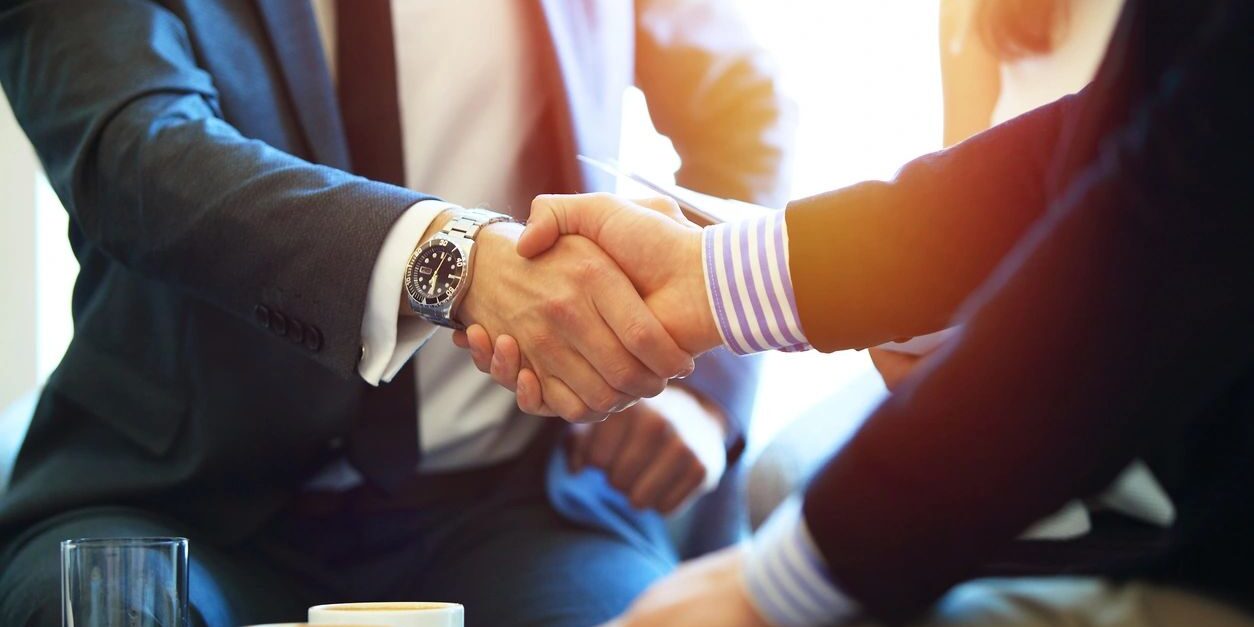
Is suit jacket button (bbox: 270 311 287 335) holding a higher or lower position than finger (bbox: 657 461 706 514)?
higher

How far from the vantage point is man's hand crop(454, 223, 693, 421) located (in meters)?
0.89

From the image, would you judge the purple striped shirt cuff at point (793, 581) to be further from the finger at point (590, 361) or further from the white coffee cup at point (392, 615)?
the finger at point (590, 361)

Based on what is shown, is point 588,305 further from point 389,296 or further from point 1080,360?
point 1080,360

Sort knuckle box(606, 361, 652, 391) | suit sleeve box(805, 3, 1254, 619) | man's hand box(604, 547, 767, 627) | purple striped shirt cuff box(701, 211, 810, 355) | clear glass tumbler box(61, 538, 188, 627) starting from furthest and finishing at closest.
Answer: knuckle box(606, 361, 652, 391) → purple striped shirt cuff box(701, 211, 810, 355) → clear glass tumbler box(61, 538, 188, 627) → man's hand box(604, 547, 767, 627) → suit sleeve box(805, 3, 1254, 619)

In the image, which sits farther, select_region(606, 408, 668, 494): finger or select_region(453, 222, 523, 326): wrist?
select_region(606, 408, 668, 494): finger

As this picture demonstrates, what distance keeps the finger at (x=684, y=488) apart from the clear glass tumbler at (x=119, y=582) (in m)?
0.60

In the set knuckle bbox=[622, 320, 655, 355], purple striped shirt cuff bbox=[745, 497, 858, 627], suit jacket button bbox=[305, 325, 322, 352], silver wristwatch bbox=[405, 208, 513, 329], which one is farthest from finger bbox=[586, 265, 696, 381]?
purple striped shirt cuff bbox=[745, 497, 858, 627]

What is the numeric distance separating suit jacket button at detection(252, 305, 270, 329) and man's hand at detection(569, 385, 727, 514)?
0.39 metres

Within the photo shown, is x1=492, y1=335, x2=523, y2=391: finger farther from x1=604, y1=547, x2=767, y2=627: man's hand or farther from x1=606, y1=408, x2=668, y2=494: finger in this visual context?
x1=604, y1=547, x2=767, y2=627: man's hand

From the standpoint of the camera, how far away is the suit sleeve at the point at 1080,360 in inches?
16.4

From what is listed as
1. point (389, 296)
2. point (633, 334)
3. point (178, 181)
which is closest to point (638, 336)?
point (633, 334)

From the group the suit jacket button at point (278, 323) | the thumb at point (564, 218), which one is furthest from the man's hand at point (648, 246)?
the suit jacket button at point (278, 323)

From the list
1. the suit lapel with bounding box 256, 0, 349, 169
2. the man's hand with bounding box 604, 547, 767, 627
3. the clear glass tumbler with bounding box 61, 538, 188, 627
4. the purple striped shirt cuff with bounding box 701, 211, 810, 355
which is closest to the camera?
the man's hand with bounding box 604, 547, 767, 627

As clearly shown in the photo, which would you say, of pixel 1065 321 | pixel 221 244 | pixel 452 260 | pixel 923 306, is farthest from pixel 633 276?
pixel 1065 321
